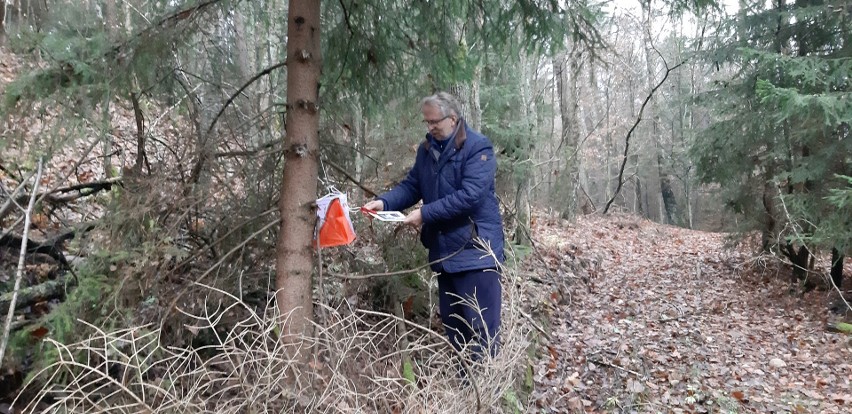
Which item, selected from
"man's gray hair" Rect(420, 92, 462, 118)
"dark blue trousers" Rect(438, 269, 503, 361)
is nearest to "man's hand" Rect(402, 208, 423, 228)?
"dark blue trousers" Rect(438, 269, 503, 361)

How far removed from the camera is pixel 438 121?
3.55 metres

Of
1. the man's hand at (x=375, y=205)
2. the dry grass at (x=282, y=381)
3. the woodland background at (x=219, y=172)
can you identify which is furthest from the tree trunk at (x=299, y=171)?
the man's hand at (x=375, y=205)

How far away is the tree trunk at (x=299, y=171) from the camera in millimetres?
3176

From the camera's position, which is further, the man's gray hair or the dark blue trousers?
the dark blue trousers

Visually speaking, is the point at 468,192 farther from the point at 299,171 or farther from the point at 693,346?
the point at 693,346

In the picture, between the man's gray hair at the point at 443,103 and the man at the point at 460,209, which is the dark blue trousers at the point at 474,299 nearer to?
the man at the point at 460,209

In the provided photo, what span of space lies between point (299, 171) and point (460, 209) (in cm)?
100

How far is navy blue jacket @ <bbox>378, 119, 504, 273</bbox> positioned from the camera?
3453 mm

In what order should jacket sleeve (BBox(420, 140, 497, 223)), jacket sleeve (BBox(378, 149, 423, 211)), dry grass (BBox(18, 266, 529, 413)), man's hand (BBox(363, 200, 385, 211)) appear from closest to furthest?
1. dry grass (BBox(18, 266, 529, 413))
2. jacket sleeve (BBox(420, 140, 497, 223))
3. man's hand (BBox(363, 200, 385, 211))
4. jacket sleeve (BBox(378, 149, 423, 211))

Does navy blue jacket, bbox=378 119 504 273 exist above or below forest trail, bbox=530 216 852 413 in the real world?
above

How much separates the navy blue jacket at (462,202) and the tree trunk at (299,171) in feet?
2.21

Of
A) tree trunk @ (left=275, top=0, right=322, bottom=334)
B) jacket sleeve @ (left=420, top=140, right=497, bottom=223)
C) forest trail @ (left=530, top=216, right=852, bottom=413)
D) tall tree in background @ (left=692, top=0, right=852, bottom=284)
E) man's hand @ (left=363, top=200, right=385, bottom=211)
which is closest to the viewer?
tree trunk @ (left=275, top=0, right=322, bottom=334)

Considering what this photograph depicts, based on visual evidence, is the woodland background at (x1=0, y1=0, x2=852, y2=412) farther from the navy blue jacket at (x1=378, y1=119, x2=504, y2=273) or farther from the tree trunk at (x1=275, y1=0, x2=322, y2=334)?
the navy blue jacket at (x1=378, y1=119, x2=504, y2=273)

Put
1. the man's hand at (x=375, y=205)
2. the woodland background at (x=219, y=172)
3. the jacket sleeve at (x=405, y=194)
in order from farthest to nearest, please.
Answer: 1. the jacket sleeve at (x=405, y=194)
2. the man's hand at (x=375, y=205)
3. the woodland background at (x=219, y=172)
